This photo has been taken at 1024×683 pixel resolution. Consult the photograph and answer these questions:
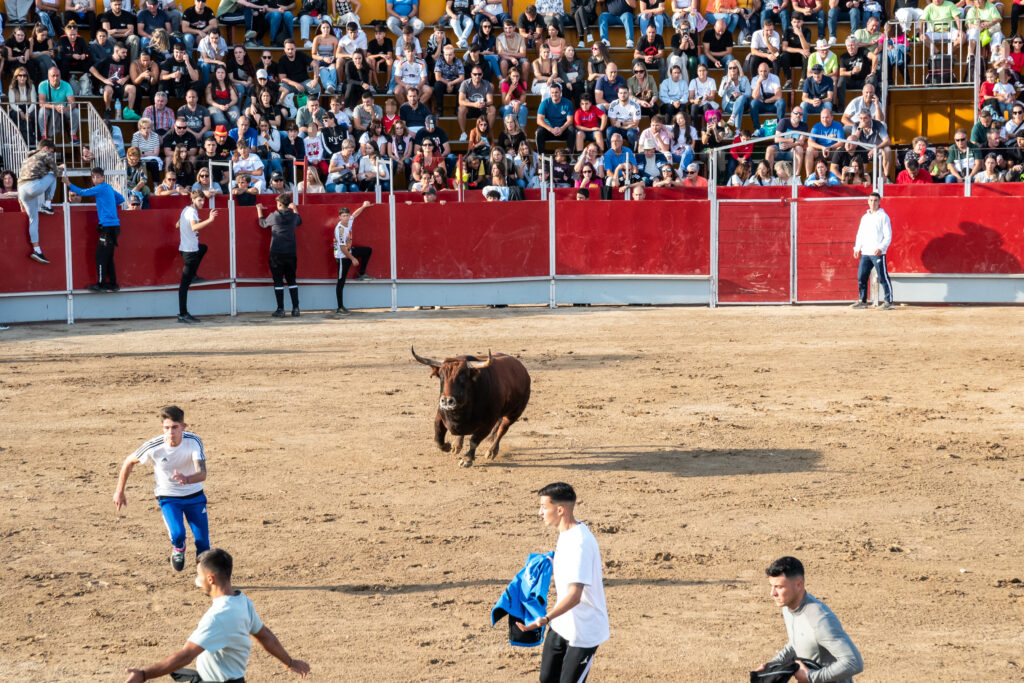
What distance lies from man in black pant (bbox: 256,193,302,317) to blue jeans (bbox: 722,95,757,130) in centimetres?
832

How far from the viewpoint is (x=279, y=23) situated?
80.9ft

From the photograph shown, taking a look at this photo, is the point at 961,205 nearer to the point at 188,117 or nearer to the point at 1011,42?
the point at 1011,42

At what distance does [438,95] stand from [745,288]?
23.9 feet

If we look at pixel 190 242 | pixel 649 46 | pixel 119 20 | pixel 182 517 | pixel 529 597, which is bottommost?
pixel 182 517

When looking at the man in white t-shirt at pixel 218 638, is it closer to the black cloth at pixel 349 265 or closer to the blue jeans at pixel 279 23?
the black cloth at pixel 349 265

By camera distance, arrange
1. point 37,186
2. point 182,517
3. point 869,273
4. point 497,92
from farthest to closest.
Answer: point 497,92, point 869,273, point 37,186, point 182,517

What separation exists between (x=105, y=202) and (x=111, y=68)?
16.7 feet

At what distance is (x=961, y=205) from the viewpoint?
1950 cm

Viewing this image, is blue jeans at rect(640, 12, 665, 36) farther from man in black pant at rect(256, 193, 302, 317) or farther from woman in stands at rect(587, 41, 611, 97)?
man in black pant at rect(256, 193, 302, 317)

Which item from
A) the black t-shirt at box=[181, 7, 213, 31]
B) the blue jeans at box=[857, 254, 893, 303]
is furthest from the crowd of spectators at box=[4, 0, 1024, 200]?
the blue jeans at box=[857, 254, 893, 303]

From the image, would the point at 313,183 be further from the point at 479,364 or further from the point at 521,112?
the point at 479,364

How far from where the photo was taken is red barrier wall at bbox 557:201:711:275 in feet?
65.8

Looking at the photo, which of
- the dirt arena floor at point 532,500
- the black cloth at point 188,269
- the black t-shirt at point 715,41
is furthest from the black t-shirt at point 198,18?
the dirt arena floor at point 532,500

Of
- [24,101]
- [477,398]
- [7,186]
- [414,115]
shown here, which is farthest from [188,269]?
[477,398]
